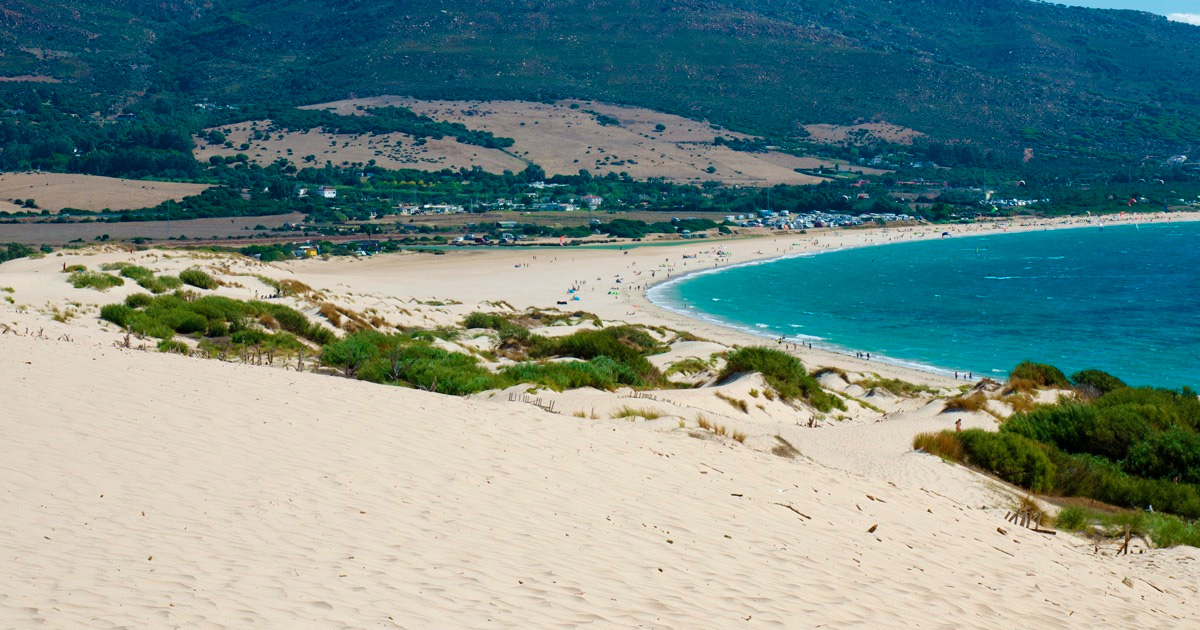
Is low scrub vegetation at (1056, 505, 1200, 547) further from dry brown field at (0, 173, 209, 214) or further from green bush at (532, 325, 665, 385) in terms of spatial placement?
dry brown field at (0, 173, 209, 214)

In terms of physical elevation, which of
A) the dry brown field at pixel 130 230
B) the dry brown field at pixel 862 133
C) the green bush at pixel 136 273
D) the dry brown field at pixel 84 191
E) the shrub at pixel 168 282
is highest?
the dry brown field at pixel 862 133

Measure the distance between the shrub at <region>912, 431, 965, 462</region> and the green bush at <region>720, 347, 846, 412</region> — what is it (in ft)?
20.0

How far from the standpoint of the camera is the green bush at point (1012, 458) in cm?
1412

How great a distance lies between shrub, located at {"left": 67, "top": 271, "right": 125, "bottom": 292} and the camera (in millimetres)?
29562

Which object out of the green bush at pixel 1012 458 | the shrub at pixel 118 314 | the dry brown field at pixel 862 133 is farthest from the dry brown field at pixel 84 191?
the green bush at pixel 1012 458

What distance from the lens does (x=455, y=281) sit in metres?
62.2

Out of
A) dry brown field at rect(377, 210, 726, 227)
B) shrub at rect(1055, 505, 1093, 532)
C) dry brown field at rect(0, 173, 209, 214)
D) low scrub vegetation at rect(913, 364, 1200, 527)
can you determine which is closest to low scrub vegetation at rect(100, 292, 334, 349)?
low scrub vegetation at rect(913, 364, 1200, 527)

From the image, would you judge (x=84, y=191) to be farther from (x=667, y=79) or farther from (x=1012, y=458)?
(x=1012, y=458)

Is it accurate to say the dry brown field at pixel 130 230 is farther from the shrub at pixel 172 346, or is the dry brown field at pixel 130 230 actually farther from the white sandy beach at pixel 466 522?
the white sandy beach at pixel 466 522

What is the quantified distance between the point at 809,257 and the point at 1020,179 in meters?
85.8

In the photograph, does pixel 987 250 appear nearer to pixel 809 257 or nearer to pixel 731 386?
pixel 809 257

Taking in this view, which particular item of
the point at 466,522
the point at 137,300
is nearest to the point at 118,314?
the point at 137,300

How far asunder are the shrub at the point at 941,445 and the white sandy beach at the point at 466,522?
20.4 inches

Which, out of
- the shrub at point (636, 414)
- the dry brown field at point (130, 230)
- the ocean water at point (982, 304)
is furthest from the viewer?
the dry brown field at point (130, 230)
